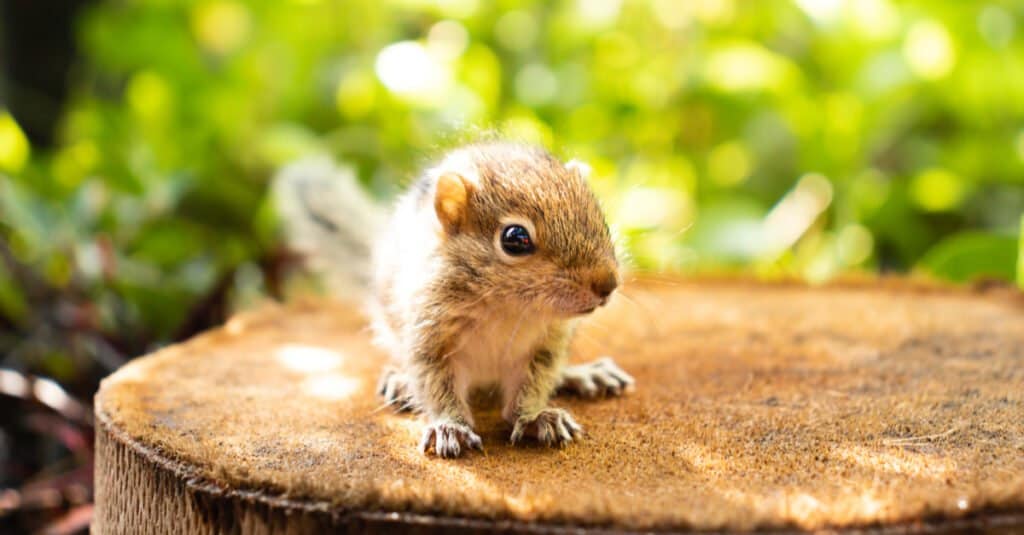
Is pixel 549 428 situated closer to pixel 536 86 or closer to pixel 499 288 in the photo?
pixel 499 288

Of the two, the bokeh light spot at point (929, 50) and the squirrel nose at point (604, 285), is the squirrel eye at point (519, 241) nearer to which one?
the squirrel nose at point (604, 285)

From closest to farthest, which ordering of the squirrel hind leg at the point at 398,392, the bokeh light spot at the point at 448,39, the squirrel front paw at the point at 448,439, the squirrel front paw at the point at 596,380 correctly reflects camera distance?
the squirrel front paw at the point at 448,439, the squirrel hind leg at the point at 398,392, the squirrel front paw at the point at 596,380, the bokeh light spot at the point at 448,39

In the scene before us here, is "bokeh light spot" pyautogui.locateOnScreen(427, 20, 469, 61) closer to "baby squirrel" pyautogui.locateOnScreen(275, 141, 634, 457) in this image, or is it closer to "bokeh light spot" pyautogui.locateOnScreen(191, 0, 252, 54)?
"bokeh light spot" pyautogui.locateOnScreen(191, 0, 252, 54)

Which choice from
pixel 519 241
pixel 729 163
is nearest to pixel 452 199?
pixel 519 241

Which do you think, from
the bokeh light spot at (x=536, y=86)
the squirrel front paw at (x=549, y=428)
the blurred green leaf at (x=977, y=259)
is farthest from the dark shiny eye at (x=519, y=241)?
the bokeh light spot at (x=536, y=86)

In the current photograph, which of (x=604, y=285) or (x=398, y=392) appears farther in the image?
(x=398, y=392)

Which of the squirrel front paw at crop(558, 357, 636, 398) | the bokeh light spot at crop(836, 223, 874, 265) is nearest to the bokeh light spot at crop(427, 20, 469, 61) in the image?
the bokeh light spot at crop(836, 223, 874, 265)
